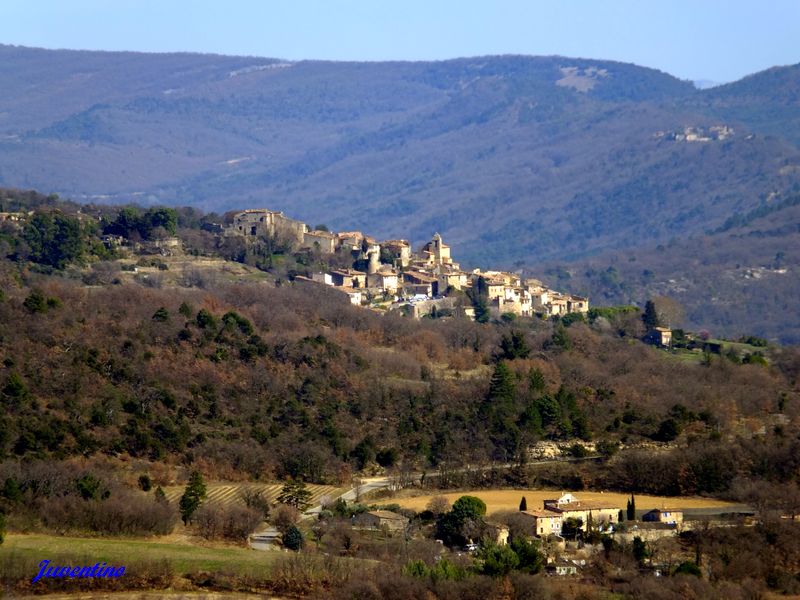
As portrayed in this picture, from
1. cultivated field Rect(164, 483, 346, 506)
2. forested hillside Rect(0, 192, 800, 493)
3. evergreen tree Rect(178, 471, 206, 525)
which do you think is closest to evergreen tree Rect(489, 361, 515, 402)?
forested hillside Rect(0, 192, 800, 493)

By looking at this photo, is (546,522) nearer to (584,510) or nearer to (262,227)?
(584,510)

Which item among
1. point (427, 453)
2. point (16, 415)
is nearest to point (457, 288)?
point (427, 453)

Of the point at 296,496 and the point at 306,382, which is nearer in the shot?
the point at 296,496

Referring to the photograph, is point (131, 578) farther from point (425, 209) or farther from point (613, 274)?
point (425, 209)

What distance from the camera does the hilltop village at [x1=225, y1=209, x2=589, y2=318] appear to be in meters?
58.9

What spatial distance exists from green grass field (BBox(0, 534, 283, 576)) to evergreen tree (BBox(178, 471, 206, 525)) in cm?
179

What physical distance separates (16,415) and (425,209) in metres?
135

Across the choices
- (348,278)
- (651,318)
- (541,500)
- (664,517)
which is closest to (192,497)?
(541,500)

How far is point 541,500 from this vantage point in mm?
38344

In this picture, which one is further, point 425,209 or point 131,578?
point 425,209

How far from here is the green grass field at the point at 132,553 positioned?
30172mm

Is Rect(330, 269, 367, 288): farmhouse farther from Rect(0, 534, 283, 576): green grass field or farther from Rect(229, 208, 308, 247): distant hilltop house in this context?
Rect(0, 534, 283, 576): green grass field

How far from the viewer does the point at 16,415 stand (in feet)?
129

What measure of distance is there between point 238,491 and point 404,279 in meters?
25.3
